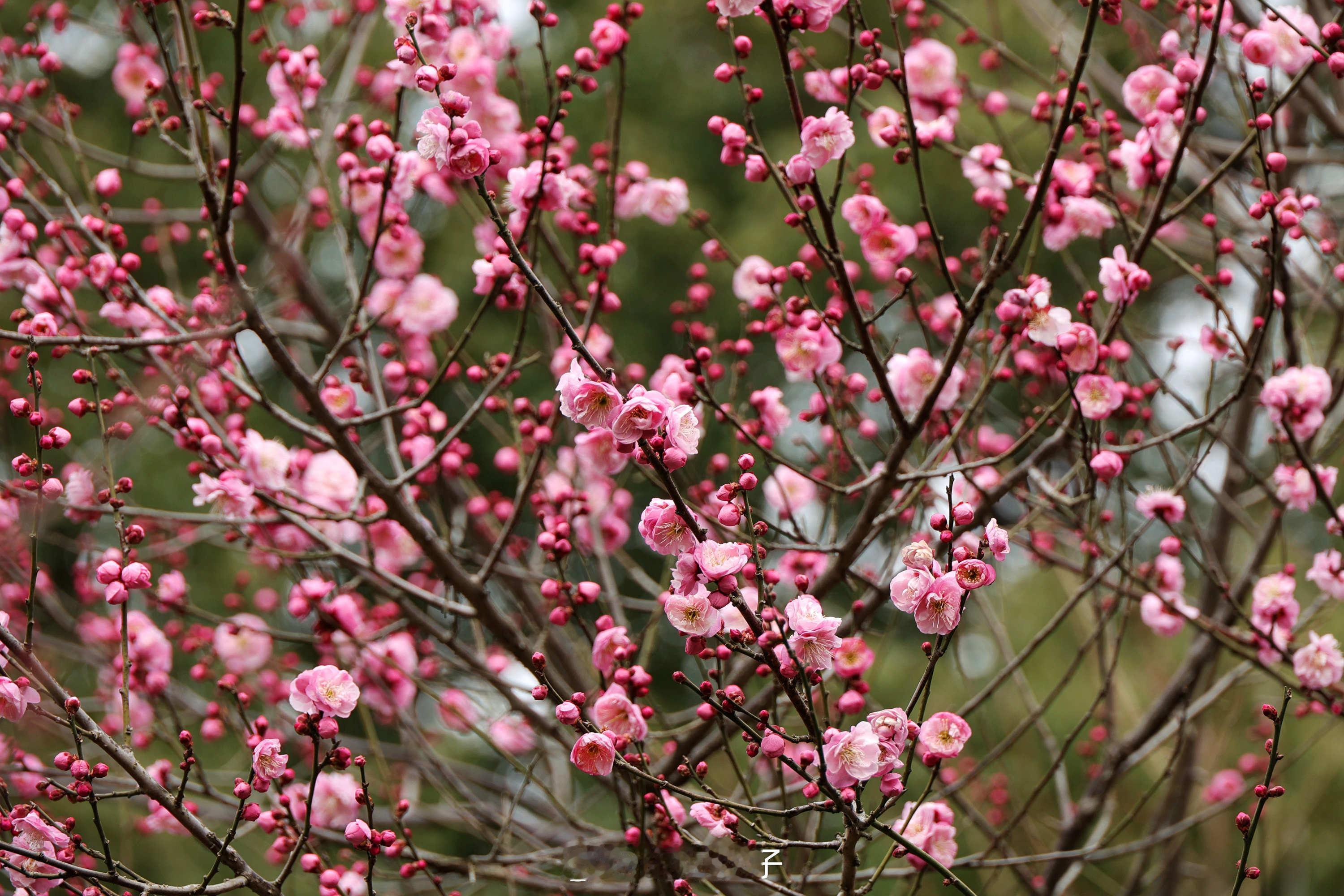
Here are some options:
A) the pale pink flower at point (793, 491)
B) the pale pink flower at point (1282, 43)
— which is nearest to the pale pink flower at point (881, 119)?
Answer: the pale pink flower at point (1282, 43)

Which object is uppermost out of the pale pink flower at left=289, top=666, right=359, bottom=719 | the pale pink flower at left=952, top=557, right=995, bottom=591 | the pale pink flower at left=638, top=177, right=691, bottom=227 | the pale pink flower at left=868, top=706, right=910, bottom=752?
the pale pink flower at left=638, top=177, right=691, bottom=227

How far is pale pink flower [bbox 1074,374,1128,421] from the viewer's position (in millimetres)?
1967

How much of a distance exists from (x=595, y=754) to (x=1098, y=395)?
44.6 inches

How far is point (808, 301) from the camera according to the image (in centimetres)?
196

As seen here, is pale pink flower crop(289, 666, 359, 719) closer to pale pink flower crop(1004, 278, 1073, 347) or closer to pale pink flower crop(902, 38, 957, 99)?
pale pink flower crop(1004, 278, 1073, 347)

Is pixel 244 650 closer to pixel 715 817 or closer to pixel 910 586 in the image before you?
pixel 715 817

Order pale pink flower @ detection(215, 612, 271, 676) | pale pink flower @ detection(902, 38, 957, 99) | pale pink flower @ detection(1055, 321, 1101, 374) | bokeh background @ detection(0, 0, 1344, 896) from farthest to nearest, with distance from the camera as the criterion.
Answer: bokeh background @ detection(0, 0, 1344, 896) < pale pink flower @ detection(215, 612, 271, 676) < pale pink flower @ detection(902, 38, 957, 99) < pale pink flower @ detection(1055, 321, 1101, 374)

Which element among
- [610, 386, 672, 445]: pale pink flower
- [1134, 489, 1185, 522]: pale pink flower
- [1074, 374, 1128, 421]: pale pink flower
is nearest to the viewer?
[610, 386, 672, 445]: pale pink flower

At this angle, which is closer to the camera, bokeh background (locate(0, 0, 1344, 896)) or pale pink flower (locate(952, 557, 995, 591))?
pale pink flower (locate(952, 557, 995, 591))

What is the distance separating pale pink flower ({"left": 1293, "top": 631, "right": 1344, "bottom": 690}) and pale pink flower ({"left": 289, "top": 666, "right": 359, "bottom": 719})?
5.85 ft

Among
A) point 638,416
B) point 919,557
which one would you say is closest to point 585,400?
point 638,416

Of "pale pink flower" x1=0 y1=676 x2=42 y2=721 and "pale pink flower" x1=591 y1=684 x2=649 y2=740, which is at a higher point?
"pale pink flower" x1=591 y1=684 x2=649 y2=740

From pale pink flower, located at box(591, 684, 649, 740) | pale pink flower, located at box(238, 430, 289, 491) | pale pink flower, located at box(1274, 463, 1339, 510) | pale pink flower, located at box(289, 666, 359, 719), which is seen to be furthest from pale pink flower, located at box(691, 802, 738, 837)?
pale pink flower, located at box(1274, 463, 1339, 510)

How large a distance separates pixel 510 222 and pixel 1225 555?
6.83 feet
